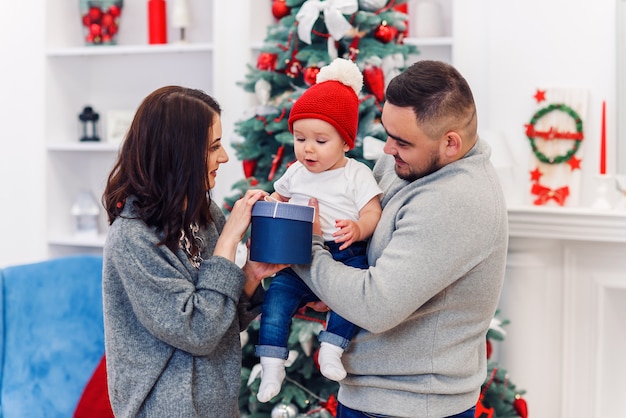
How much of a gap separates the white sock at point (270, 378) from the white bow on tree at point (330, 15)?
1.39m

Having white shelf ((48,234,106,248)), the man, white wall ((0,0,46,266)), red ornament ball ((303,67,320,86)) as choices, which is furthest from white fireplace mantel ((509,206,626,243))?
white wall ((0,0,46,266))

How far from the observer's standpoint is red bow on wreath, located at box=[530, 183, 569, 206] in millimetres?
3188

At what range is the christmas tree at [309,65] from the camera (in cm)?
283

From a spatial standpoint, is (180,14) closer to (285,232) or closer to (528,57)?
(528,57)

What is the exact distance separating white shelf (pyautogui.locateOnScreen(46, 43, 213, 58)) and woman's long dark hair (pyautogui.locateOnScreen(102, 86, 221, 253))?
2.29 m

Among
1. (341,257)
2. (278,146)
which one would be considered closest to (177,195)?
(341,257)

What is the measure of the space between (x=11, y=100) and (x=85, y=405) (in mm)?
2125

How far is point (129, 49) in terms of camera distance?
4172mm

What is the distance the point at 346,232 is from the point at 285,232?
0.45 feet

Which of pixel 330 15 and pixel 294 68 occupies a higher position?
pixel 330 15

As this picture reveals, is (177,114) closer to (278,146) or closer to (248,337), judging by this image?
(278,146)

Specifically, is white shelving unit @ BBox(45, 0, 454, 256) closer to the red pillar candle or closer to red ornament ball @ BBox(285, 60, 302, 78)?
the red pillar candle

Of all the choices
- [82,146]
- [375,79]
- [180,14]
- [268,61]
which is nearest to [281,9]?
[268,61]

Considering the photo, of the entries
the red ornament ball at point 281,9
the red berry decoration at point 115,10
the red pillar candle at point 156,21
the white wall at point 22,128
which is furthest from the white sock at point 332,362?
the red berry decoration at point 115,10
